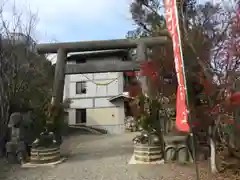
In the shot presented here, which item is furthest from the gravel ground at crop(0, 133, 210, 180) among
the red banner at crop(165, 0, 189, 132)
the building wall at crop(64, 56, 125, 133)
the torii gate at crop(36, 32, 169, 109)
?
the building wall at crop(64, 56, 125, 133)

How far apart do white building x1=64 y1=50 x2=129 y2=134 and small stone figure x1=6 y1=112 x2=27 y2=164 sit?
15.7 m

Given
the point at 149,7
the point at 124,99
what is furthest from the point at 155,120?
the point at 124,99

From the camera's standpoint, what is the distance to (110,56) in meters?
24.6

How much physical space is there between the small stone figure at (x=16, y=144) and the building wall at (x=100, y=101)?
15502mm

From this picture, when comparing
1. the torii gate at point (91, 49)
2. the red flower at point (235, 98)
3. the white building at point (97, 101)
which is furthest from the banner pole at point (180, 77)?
the white building at point (97, 101)

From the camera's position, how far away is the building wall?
992 inches

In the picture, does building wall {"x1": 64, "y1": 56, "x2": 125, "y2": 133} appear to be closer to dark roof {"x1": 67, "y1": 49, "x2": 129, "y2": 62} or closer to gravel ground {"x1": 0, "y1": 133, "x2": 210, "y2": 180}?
dark roof {"x1": 67, "y1": 49, "x2": 129, "y2": 62}

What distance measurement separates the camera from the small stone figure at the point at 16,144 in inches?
357

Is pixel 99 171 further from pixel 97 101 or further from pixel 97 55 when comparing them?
pixel 97 101

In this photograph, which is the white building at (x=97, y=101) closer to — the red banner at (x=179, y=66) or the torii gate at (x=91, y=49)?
the torii gate at (x=91, y=49)

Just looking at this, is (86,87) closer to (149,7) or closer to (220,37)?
(149,7)

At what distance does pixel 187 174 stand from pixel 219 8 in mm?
5410

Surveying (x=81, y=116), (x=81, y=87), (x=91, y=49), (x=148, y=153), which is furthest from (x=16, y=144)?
(x=81, y=87)

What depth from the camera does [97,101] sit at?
2586 centimetres
